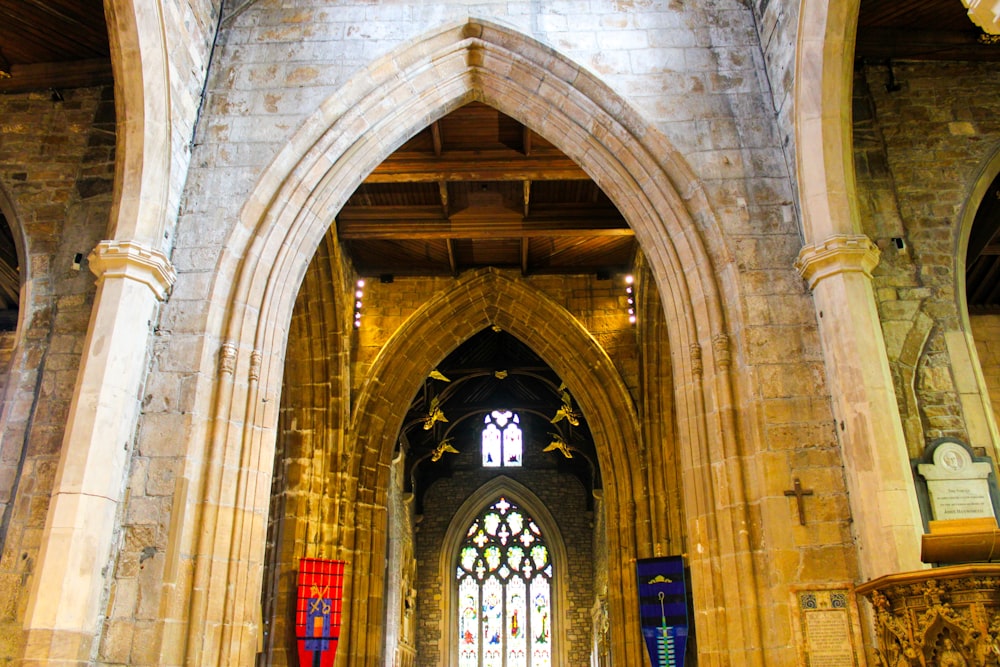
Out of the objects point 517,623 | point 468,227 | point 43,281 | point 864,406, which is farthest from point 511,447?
point 864,406

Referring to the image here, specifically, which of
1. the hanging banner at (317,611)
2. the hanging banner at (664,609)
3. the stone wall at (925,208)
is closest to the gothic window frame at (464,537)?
the hanging banner at (317,611)

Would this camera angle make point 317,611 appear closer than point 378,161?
No

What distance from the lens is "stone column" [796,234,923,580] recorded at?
4.64 metres

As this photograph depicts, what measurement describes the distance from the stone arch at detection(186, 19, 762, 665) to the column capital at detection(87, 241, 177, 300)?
1.41ft

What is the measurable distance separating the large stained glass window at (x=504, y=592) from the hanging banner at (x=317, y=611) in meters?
7.88

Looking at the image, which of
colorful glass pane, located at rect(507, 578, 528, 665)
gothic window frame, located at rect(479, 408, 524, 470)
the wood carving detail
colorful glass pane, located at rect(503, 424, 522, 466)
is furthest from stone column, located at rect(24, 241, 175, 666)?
colorful glass pane, located at rect(507, 578, 528, 665)

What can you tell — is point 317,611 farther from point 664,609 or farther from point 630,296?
point 630,296

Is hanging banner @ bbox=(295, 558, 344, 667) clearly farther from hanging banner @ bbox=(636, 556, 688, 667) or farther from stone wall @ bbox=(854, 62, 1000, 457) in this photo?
stone wall @ bbox=(854, 62, 1000, 457)

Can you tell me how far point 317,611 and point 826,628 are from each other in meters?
4.92

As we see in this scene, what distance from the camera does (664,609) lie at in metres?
7.46

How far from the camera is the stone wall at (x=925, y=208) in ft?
18.3

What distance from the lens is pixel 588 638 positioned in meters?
15.0

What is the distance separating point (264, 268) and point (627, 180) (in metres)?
2.79

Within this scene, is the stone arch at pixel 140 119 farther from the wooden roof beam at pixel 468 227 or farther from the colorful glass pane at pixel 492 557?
the colorful glass pane at pixel 492 557
